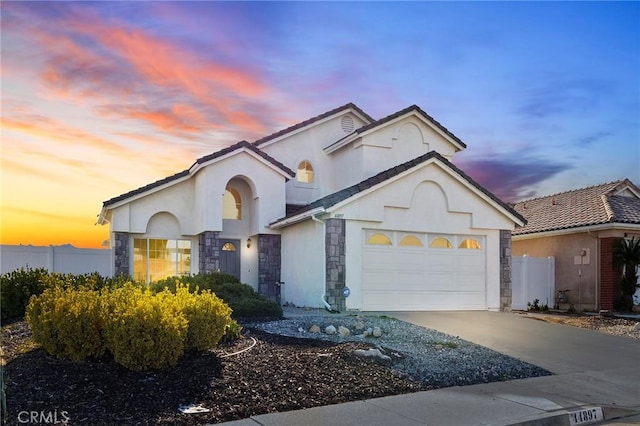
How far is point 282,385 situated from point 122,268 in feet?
46.4

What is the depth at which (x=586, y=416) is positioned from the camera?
8305 mm

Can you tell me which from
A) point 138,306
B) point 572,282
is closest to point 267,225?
point 572,282

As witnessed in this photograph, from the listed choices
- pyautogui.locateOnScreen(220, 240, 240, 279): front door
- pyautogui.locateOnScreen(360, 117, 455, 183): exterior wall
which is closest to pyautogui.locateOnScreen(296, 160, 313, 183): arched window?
pyautogui.locateOnScreen(360, 117, 455, 183): exterior wall

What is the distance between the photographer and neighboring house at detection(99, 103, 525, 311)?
59.2 feet

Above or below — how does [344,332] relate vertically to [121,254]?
below

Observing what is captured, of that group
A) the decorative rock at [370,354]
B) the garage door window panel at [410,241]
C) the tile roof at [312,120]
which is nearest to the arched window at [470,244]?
the garage door window panel at [410,241]

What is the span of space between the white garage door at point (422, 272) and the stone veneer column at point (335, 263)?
798 mm

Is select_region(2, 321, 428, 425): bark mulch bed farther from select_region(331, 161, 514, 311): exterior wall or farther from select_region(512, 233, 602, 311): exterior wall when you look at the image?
select_region(512, 233, 602, 311): exterior wall

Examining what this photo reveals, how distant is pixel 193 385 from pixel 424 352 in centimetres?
494

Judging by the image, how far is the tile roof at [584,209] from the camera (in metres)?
22.4

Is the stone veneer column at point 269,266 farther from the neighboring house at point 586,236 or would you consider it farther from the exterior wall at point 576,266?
the exterior wall at point 576,266

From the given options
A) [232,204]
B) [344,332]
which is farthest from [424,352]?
[232,204]

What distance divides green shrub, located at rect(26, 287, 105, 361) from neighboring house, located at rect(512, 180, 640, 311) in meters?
18.4

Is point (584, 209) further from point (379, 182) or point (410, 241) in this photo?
point (379, 182)
